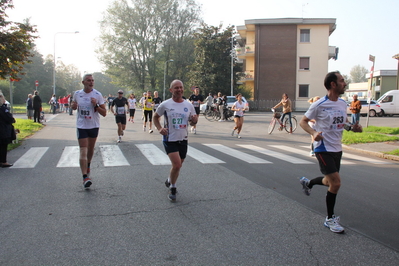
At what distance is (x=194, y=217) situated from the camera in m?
4.74

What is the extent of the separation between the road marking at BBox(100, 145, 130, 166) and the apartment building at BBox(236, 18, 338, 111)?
118 feet

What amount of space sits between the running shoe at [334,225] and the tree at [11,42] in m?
12.9

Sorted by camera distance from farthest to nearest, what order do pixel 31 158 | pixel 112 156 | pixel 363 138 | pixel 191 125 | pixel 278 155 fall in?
pixel 363 138 < pixel 278 155 < pixel 112 156 < pixel 31 158 < pixel 191 125

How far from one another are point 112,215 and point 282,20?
43289 millimetres

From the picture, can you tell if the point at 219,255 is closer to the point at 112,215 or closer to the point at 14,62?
the point at 112,215

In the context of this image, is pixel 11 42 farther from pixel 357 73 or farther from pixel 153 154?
pixel 357 73

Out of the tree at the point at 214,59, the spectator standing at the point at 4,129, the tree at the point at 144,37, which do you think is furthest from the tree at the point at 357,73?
the spectator standing at the point at 4,129

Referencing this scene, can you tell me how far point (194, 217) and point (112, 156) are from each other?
566 cm

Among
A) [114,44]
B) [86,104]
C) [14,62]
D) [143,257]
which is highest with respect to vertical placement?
[114,44]

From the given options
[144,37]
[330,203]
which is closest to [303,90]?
[144,37]

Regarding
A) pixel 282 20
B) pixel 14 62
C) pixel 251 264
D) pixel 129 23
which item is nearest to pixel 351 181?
pixel 251 264

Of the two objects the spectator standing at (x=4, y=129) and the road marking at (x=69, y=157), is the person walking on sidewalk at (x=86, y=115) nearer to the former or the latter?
the road marking at (x=69, y=157)

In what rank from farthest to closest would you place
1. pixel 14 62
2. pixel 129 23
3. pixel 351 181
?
1. pixel 129 23
2. pixel 14 62
3. pixel 351 181

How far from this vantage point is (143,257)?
3490mm
